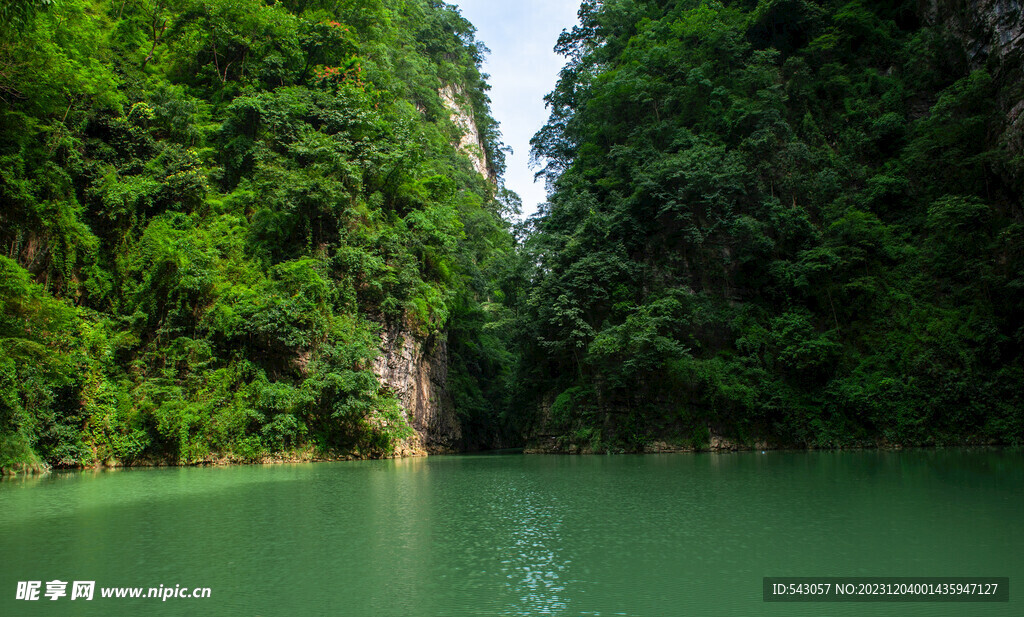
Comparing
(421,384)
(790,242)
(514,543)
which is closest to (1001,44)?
(790,242)

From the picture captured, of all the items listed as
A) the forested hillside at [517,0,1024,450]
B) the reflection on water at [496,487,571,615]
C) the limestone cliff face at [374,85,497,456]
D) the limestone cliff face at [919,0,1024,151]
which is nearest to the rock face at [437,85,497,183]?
the forested hillside at [517,0,1024,450]

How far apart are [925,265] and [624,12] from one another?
19.9 metres

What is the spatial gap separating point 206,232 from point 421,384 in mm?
9889

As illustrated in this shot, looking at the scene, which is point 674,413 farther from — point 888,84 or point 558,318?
point 888,84

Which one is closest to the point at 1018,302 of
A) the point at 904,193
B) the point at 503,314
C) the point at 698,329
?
the point at 904,193

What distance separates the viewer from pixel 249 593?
4.32m

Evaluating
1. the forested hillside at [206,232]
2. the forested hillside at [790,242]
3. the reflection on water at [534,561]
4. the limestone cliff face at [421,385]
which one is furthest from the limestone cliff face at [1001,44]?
the limestone cliff face at [421,385]

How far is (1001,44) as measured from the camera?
1986cm

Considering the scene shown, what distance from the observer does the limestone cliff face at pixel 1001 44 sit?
61.9ft

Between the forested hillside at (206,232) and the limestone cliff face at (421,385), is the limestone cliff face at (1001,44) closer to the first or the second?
the forested hillside at (206,232)

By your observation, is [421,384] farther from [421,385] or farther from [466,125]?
[466,125]

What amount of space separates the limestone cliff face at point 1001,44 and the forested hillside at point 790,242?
12 centimetres

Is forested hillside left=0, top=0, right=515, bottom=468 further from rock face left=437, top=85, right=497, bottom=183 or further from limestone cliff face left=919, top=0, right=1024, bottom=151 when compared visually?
limestone cliff face left=919, top=0, right=1024, bottom=151

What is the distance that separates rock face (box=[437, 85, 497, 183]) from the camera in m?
45.1
